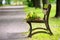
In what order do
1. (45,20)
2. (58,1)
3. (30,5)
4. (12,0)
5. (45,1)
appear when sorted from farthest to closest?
(12,0)
(30,5)
(45,1)
(58,1)
(45,20)

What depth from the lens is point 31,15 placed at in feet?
33.0


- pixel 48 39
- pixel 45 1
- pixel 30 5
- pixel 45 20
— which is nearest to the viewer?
pixel 48 39

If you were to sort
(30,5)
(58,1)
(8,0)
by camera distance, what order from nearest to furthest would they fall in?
(58,1), (30,5), (8,0)

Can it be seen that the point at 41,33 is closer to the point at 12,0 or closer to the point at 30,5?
the point at 30,5

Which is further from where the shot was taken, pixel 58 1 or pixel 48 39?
pixel 58 1

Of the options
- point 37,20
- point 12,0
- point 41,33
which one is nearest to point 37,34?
point 41,33

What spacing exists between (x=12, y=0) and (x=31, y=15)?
9584 centimetres

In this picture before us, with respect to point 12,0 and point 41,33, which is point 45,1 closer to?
point 41,33

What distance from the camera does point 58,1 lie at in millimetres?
21094

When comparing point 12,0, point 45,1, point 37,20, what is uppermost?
point 37,20

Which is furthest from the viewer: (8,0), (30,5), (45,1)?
(8,0)

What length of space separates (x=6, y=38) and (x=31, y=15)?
54.9 inches

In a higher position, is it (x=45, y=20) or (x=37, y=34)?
(x=45, y=20)

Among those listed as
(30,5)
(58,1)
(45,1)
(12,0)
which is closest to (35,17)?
(58,1)
